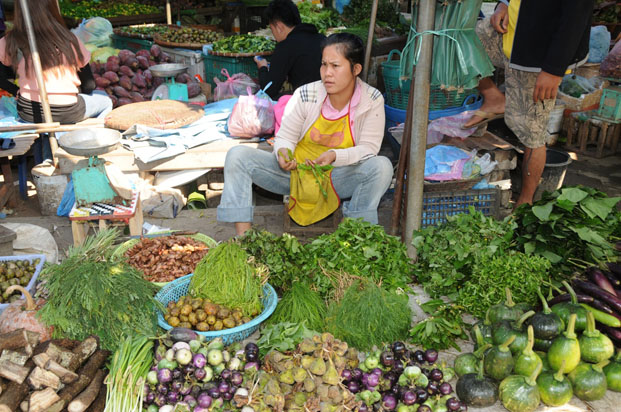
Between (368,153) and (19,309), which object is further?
(368,153)

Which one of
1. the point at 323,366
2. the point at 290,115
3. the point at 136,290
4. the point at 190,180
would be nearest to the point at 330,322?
the point at 323,366

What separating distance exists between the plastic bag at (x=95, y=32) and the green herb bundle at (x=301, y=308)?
701 centimetres

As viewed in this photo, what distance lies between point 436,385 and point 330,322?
566 millimetres

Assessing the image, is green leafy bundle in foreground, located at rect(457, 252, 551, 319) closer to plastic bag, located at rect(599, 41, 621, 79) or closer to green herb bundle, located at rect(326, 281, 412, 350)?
green herb bundle, located at rect(326, 281, 412, 350)

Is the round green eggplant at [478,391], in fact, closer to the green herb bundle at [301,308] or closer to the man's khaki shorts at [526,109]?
the green herb bundle at [301,308]

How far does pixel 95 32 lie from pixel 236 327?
7.28 meters

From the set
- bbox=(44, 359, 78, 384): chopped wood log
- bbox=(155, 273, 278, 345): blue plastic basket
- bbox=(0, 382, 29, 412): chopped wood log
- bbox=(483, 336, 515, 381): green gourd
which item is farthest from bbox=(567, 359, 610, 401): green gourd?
bbox=(0, 382, 29, 412): chopped wood log

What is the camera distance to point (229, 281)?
8.63 ft

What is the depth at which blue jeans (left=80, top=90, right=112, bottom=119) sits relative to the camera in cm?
553

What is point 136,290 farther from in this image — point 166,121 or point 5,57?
point 5,57

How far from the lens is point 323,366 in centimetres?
216

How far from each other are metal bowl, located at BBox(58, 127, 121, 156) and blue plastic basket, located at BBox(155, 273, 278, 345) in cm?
120

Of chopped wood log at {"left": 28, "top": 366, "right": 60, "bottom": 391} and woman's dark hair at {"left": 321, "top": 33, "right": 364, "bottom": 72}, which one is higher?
woman's dark hair at {"left": 321, "top": 33, "right": 364, "bottom": 72}

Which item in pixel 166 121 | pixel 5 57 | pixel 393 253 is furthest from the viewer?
pixel 166 121
